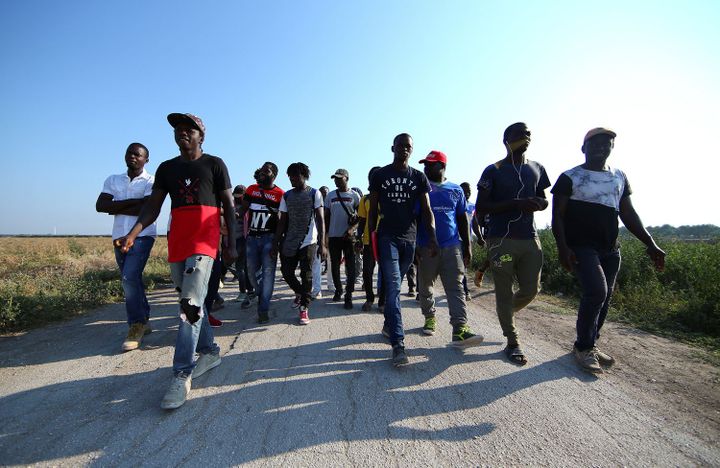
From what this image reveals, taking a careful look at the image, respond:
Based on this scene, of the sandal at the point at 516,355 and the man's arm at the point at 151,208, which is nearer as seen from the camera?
the man's arm at the point at 151,208

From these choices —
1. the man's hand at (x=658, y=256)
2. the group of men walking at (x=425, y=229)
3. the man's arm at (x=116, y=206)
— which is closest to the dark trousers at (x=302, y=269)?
the group of men walking at (x=425, y=229)

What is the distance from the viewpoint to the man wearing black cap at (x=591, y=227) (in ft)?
10.8

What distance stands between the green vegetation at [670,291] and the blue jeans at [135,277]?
657 cm

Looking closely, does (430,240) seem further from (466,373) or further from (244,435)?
(244,435)

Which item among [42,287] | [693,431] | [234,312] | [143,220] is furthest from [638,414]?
[42,287]

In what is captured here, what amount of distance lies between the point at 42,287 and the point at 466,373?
7291mm

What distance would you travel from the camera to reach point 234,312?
5727mm

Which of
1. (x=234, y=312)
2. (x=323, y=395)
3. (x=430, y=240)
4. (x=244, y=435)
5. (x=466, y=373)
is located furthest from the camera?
(x=234, y=312)

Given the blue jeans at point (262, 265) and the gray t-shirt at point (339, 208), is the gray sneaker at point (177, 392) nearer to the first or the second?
the blue jeans at point (262, 265)

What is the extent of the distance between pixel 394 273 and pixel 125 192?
3440 mm

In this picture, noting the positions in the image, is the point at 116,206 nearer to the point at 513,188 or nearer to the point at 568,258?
the point at 513,188

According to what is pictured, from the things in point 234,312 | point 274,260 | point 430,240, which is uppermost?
point 430,240

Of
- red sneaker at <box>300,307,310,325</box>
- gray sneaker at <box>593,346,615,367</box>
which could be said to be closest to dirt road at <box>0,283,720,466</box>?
gray sneaker at <box>593,346,615,367</box>

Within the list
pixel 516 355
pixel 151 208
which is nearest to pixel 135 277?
pixel 151 208
